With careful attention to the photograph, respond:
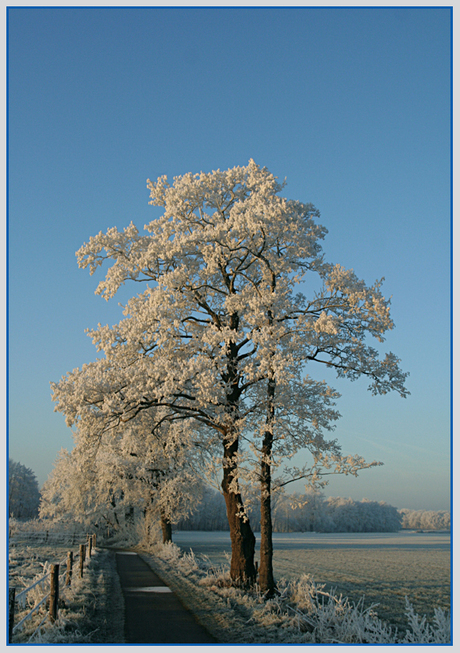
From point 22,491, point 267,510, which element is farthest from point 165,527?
point 22,491

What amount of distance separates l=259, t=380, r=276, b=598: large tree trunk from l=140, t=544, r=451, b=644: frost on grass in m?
0.38

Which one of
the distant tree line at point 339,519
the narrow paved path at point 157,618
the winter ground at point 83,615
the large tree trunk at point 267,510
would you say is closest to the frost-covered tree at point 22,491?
the distant tree line at point 339,519

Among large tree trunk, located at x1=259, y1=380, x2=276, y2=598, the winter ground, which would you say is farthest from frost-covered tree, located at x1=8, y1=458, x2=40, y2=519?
large tree trunk, located at x1=259, y1=380, x2=276, y2=598

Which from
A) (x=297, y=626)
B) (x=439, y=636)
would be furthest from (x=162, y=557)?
(x=439, y=636)

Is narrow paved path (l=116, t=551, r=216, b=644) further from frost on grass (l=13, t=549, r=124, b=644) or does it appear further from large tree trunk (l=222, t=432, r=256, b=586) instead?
large tree trunk (l=222, t=432, r=256, b=586)

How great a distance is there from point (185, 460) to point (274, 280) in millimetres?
17399

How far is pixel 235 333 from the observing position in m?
12.3

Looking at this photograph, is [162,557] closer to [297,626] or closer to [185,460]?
[185,460]

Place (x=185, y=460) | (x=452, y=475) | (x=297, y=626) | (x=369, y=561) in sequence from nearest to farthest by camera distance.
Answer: (x=452, y=475) < (x=297, y=626) < (x=185, y=460) < (x=369, y=561)

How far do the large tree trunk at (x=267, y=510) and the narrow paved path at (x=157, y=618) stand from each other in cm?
234

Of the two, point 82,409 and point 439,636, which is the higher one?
point 82,409

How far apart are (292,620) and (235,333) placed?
6.44 m

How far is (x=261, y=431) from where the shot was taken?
1221cm

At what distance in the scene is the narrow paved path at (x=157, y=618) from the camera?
8297mm
